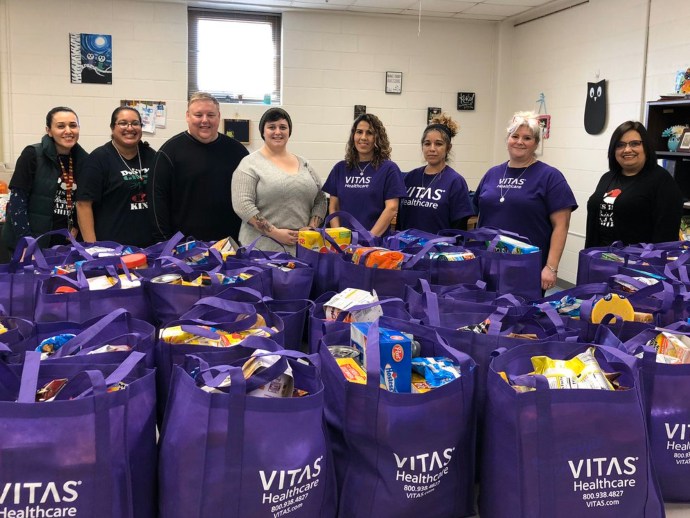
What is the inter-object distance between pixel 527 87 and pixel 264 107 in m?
2.99

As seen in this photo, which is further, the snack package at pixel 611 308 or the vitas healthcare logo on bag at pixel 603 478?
the snack package at pixel 611 308

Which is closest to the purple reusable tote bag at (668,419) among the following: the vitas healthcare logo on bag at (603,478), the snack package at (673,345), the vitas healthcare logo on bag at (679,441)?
the vitas healthcare logo on bag at (679,441)

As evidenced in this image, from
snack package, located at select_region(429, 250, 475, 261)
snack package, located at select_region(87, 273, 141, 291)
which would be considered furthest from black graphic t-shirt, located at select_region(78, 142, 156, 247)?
snack package, located at select_region(429, 250, 475, 261)

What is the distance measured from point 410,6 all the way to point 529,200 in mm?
4139

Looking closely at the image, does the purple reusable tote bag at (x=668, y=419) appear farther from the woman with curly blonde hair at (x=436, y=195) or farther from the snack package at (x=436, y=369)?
the woman with curly blonde hair at (x=436, y=195)

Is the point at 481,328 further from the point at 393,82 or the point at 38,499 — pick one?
the point at 393,82

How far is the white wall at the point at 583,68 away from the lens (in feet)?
17.3

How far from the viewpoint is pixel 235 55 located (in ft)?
22.6

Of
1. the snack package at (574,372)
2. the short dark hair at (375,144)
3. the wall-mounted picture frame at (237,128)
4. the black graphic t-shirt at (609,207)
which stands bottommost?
the snack package at (574,372)

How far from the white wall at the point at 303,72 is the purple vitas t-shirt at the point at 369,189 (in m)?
3.46

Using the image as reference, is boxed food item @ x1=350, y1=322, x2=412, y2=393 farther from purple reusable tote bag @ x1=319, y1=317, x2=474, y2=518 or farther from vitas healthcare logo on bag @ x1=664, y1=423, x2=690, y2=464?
vitas healthcare logo on bag @ x1=664, y1=423, x2=690, y2=464

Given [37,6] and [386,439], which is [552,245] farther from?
[37,6]

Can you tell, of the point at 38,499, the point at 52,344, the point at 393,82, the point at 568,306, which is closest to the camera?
the point at 38,499

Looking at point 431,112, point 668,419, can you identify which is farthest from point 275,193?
point 431,112
